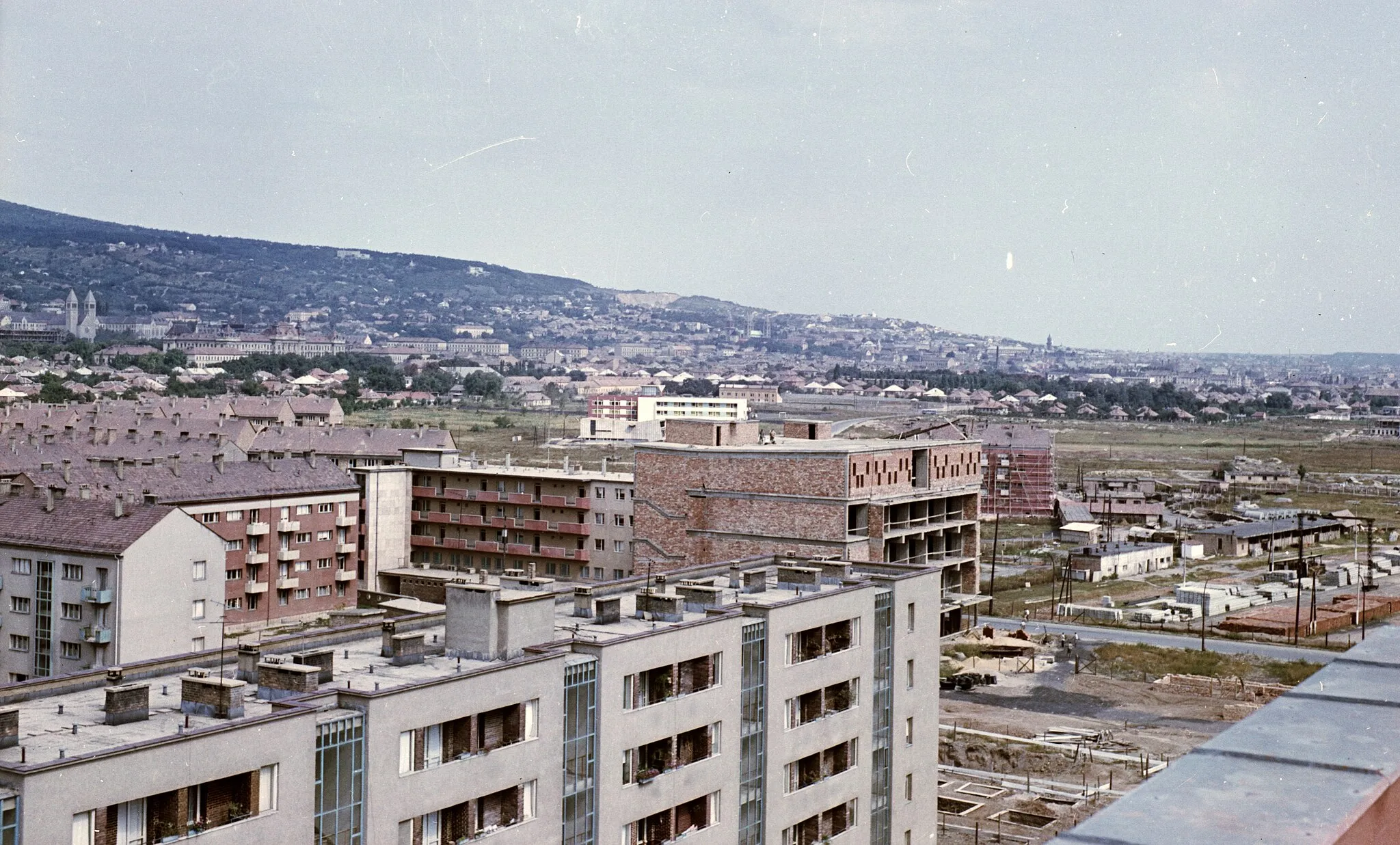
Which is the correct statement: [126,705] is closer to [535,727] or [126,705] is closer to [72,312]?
[535,727]

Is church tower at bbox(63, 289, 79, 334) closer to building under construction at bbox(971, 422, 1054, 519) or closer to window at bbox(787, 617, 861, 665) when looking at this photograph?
building under construction at bbox(971, 422, 1054, 519)

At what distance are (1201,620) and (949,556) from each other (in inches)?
341

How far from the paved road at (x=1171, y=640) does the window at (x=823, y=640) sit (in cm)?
1842

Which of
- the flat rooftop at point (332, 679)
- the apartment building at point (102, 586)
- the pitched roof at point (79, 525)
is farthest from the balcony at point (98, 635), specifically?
the flat rooftop at point (332, 679)

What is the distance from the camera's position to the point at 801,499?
29719 millimetres

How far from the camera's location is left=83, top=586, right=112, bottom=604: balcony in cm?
2602

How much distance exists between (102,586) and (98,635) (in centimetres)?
102

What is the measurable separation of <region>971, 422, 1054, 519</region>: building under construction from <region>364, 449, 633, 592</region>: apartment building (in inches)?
1186

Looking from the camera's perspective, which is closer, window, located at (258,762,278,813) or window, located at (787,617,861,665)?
window, located at (258,762,278,813)

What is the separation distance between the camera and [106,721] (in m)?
10.5

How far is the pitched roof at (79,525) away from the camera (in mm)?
26562

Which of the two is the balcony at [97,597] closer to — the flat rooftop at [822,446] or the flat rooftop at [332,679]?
the flat rooftop at [822,446]

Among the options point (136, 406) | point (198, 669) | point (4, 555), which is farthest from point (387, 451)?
point (198, 669)

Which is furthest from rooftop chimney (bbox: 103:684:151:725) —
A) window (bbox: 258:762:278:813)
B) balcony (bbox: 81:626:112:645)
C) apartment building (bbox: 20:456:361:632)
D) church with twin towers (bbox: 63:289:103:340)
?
church with twin towers (bbox: 63:289:103:340)
